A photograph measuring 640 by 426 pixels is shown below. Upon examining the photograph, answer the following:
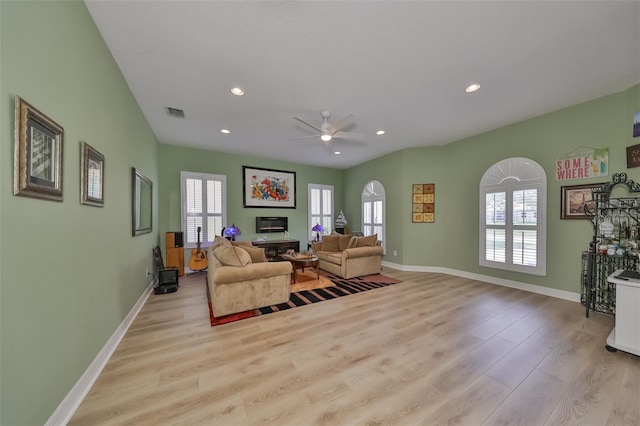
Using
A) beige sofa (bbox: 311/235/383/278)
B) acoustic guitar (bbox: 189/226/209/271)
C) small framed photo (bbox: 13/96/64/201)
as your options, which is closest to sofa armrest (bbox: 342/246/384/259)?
beige sofa (bbox: 311/235/383/278)

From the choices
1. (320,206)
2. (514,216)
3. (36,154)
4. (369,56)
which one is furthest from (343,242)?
(36,154)

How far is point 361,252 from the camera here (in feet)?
16.2

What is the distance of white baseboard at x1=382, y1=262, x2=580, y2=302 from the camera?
357 cm

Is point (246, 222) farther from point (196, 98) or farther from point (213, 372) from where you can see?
point (213, 372)

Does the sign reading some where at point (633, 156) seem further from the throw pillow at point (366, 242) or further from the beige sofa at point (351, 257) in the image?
the throw pillow at point (366, 242)

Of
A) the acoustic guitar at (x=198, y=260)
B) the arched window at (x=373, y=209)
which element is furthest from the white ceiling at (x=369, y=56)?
the acoustic guitar at (x=198, y=260)

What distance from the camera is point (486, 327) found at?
2707 mm

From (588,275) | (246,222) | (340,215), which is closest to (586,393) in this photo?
(588,275)

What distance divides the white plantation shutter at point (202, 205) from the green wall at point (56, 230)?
3148 mm

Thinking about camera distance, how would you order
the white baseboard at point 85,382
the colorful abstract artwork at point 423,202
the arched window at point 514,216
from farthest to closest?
the colorful abstract artwork at point 423,202, the arched window at point 514,216, the white baseboard at point 85,382

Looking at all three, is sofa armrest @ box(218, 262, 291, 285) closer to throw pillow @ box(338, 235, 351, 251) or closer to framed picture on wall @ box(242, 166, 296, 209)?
throw pillow @ box(338, 235, 351, 251)

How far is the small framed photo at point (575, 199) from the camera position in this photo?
3322 mm

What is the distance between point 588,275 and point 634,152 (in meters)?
1.72

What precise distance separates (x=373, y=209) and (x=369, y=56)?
4637mm
